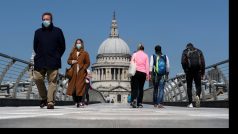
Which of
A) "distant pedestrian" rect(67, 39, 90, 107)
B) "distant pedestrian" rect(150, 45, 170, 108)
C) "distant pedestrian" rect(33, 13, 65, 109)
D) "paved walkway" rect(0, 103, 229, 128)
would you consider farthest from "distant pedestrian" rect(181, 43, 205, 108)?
"paved walkway" rect(0, 103, 229, 128)

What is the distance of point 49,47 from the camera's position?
9.91 m

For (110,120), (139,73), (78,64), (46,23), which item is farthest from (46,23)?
(110,120)

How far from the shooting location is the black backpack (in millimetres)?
12852

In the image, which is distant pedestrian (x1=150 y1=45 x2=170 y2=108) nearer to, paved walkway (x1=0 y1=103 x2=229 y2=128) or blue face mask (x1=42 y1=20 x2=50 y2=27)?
blue face mask (x1=42 y1=20 x2=50 y2=27)

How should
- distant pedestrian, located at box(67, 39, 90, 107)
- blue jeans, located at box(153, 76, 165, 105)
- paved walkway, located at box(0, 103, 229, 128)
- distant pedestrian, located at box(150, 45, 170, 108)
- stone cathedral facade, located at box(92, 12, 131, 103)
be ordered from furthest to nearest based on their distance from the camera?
1. stone cathedral facade, located at box(92, 12, 131, 103)
2. blue jeans, located at box(153, 76, 165, 105)
3. distant pedestrian, located at box(150, 45, 170, 108)
4. distant pedestrian, located at box(67, 39, 90, 107)
5. paved walkway, located at box(0, 103, 229, 128)

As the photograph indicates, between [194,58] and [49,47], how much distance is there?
14.3 feet

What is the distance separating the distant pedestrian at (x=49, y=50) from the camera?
32.4 ft

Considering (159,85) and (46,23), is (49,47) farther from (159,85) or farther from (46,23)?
(159,85)

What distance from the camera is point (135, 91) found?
12.9 meters

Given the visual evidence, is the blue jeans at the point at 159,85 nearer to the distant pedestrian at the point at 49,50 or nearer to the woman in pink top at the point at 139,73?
the woman in pink top at the point at 139,73

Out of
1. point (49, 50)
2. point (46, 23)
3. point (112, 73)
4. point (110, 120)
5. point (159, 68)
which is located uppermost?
point (112, 73)

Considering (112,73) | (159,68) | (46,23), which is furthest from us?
(112,73)

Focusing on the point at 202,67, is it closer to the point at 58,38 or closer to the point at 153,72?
the point at 153,72
